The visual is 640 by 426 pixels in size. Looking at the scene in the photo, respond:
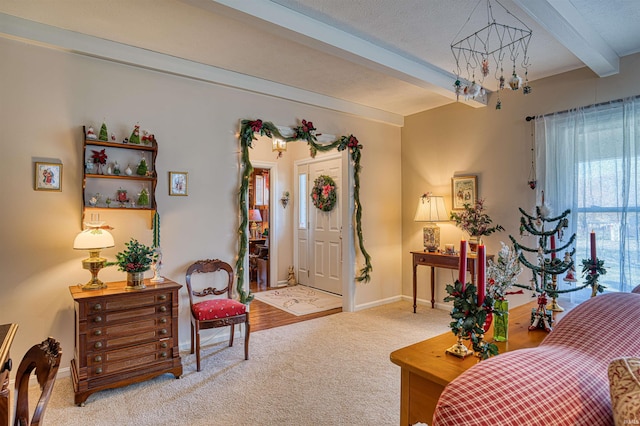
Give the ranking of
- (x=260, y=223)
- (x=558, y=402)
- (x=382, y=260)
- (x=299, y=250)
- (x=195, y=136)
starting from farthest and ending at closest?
1. (x=260, y=223)
2. (x=299, y=250)
3. (x=382, y=260)
4. (x=195, y=136)
5. (x=558, y=402)

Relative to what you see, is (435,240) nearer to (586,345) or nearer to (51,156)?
(586,345)

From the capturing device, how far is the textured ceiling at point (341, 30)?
96.4 inches

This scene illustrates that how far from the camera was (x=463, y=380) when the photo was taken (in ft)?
2.60

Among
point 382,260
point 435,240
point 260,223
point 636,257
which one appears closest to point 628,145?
point 636,257

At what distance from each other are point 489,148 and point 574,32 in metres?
1.74

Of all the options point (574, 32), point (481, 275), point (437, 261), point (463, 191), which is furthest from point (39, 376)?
point (463, 191)

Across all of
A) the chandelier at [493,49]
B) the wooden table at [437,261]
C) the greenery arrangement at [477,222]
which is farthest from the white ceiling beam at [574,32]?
the wooden table at [437,261]

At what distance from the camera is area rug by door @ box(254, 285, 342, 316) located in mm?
4836

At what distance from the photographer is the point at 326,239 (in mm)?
5844

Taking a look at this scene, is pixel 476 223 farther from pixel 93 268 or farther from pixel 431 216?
pixel 93 268

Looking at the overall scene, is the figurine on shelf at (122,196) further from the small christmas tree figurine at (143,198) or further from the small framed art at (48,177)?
the small framed art at (48,177)

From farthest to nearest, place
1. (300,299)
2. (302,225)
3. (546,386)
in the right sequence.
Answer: (302,225) < (300,299) < (546,386)

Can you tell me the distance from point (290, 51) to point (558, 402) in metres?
3.14

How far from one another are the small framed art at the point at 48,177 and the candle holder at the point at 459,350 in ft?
10.1
